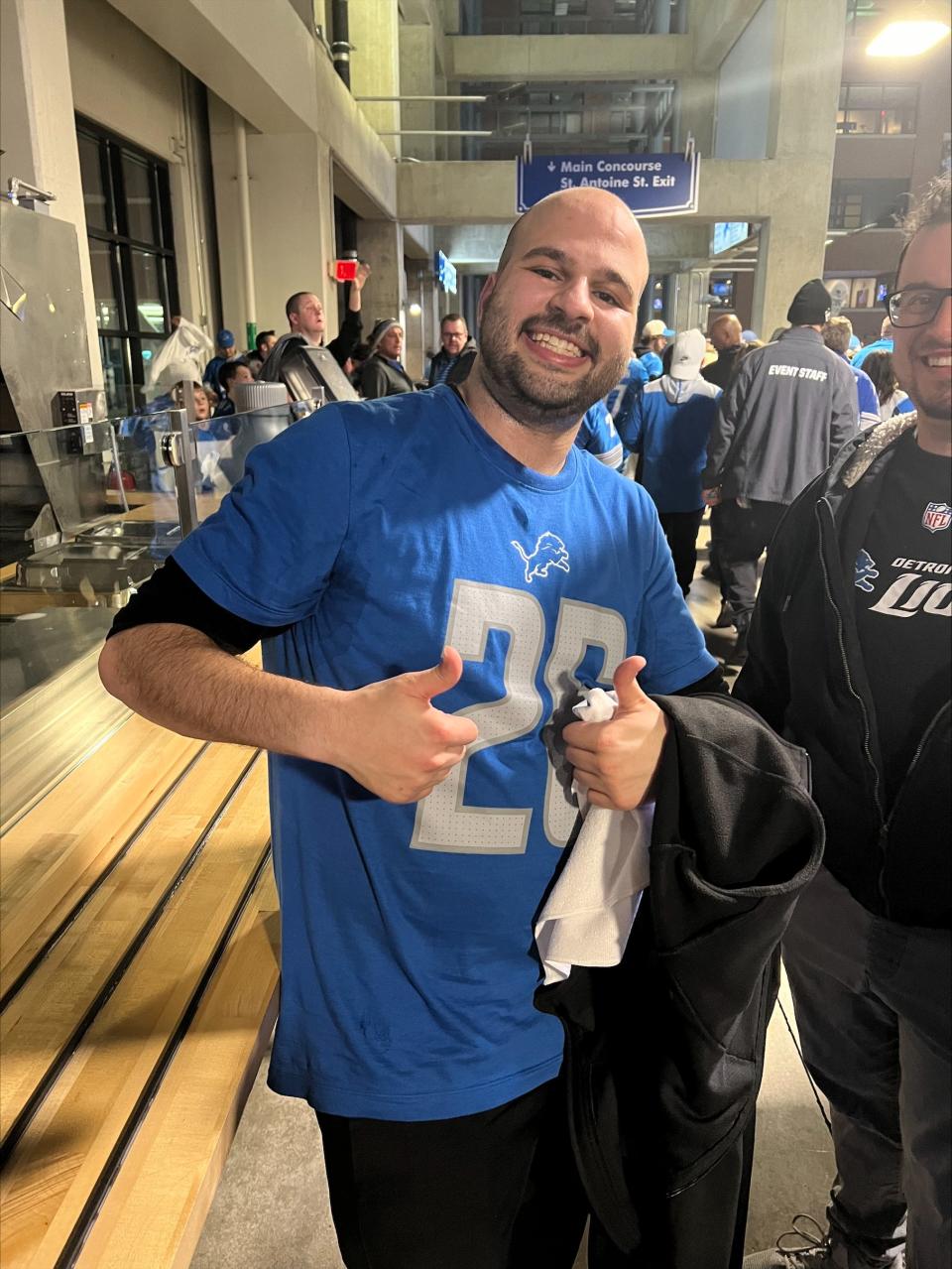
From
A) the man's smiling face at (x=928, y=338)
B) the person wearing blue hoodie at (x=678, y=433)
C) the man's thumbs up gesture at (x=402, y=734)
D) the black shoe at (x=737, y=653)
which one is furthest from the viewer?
the person wearing blue hoodie at (x=678, y=433)

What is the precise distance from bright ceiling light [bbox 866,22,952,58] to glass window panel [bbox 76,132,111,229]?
293 inches

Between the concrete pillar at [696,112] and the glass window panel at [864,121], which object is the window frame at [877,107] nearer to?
the glass window panel at [864,121]

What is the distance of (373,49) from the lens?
42.3 ft

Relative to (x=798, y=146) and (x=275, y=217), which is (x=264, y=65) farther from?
(x=798, y=146)

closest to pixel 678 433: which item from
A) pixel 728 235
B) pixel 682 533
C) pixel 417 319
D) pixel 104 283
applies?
pixel 682 533

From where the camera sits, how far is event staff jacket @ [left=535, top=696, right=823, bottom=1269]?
766 mm

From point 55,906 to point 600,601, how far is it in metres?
1.53

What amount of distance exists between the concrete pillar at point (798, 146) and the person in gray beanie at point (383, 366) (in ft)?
7.18

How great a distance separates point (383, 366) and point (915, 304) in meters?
4.69

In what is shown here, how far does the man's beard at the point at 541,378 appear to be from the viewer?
37.2 inches

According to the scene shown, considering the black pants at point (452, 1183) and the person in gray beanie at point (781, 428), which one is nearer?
the black pants at point (452, 1183)

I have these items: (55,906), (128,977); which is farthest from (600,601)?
(55,906)

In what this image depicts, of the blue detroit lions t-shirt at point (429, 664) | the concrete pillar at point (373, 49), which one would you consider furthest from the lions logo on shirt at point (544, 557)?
the concrete pillar at point (373, 49)

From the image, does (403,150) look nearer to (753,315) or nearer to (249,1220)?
(753,315)
